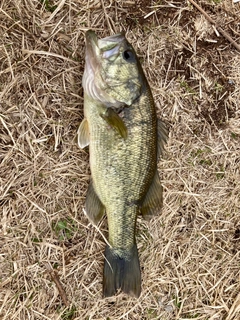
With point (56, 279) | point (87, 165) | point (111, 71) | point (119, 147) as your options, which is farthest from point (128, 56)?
point (56, 279)

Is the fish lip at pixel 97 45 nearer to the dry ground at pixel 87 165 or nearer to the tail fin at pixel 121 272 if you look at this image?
the dry ground at pixel 87 165

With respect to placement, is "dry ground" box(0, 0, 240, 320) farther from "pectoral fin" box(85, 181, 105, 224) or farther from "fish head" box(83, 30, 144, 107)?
"fish head" box(83, 30, 144, 107)

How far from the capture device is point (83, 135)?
2584 mm

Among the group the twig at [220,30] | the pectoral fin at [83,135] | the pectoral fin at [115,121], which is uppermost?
the twig at [220,30]

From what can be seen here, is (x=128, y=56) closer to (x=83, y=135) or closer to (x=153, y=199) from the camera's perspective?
(x=83, y=135)

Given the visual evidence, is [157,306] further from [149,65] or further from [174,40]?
[174,40]

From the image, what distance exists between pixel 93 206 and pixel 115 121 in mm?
653

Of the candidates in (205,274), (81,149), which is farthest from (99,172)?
(205,274)

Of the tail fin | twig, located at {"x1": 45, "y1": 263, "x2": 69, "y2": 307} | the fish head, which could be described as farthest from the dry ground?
the fish head

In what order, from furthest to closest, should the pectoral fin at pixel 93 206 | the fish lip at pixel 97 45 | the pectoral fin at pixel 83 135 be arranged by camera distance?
1. the pectoral fin at pixel 93 206
2. the pectoral fin at pixel 83 135
3. the fish lip at pixel 97 45

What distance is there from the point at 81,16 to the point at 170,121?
3.31 ft

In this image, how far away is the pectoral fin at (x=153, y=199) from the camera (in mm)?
2727

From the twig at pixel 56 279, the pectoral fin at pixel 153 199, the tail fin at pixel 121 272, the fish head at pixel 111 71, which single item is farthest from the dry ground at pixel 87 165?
the fish head at pixel 111 71

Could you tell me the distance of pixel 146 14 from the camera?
291 cm
